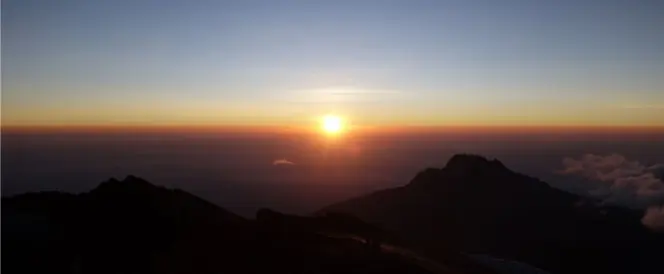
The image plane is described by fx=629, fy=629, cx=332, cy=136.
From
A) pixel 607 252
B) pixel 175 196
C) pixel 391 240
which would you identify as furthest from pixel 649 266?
pixel 175 196

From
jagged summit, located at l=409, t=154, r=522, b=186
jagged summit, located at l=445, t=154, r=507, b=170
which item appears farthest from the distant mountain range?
jagged summit, located at l=445, t=154, r=507, b=170

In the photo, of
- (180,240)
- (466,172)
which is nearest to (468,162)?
(466,172)

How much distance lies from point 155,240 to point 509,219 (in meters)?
78.7

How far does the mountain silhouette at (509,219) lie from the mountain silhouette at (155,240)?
46611mm

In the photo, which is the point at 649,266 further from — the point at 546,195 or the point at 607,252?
the point at 546,195

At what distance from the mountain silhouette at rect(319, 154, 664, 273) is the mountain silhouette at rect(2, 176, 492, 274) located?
46.6 meters

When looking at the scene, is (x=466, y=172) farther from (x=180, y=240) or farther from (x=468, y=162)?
(x=180, y=240)

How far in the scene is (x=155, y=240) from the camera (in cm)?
2489

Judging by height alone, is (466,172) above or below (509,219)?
above

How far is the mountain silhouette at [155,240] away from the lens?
22109 mm

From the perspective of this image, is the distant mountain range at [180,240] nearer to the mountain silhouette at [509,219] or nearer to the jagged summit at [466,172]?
the mountain silhouette at [509,219]

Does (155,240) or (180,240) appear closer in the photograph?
(180,240)

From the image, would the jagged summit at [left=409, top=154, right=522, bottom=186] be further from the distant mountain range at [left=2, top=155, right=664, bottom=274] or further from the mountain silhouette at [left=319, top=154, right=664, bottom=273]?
the distant mountain range at [left=2, top=155, right=664, bottom=274]

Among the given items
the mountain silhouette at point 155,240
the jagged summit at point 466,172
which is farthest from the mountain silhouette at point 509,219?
the mountain silhouette at point 155,240
